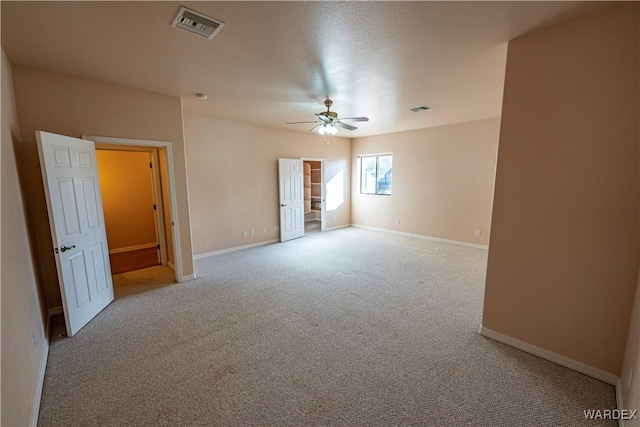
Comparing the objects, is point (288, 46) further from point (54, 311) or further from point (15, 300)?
point (54, 311)

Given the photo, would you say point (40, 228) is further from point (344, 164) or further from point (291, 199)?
point (344, 164)

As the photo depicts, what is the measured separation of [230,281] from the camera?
3979 millimetres

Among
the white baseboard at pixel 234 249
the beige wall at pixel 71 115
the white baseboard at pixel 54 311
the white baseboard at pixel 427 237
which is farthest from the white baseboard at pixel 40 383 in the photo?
the white baseboard at pixel 427 237

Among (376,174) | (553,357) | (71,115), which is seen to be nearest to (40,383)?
(71,115)

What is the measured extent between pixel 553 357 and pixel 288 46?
3.48 meters

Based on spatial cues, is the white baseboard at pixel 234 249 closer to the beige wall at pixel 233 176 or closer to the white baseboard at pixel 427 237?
the beige wall at pixel 233 176

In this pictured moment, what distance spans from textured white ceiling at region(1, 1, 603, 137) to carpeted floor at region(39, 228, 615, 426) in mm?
2671

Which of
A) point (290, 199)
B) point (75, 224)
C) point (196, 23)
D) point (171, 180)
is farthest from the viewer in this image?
point (290, 199)

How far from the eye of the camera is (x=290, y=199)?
21.1 feet

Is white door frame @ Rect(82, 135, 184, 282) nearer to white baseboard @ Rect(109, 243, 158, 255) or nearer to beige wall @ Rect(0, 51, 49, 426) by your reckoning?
beige wall @ Rect(0, 51, 49, 426)

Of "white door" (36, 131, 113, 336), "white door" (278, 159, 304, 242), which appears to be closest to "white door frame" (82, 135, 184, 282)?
"white door" (36, 131, 113, 336)

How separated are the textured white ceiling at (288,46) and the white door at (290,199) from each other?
2540 millimetres

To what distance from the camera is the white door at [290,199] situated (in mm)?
6219

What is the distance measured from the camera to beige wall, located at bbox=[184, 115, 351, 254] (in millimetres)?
4984
